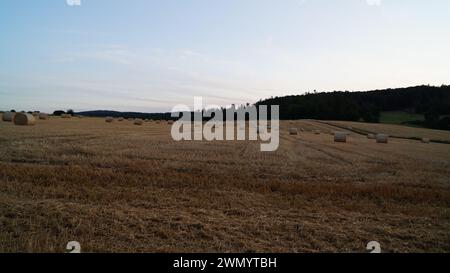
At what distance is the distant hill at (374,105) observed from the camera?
94.7 meters

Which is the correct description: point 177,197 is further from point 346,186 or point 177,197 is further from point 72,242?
point 346,186

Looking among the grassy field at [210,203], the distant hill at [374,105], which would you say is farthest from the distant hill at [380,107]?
the grassy field at [210,203]

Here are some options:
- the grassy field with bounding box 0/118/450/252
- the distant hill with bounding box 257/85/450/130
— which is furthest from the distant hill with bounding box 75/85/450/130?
the grassy field with bounding box 0/118/450/252

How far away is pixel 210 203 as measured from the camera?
9.53 metres

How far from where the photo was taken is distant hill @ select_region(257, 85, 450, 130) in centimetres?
9469

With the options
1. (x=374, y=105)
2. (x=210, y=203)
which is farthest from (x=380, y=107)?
(x=210, y=203)

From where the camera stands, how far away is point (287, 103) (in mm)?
116062

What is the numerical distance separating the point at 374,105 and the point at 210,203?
104569 millimetres

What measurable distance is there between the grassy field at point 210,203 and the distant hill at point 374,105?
7920 cm

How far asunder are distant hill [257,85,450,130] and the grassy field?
7920 cm

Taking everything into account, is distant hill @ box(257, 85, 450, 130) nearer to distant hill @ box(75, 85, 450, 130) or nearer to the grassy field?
distant hill @ box(75, 85, 450, 130)
